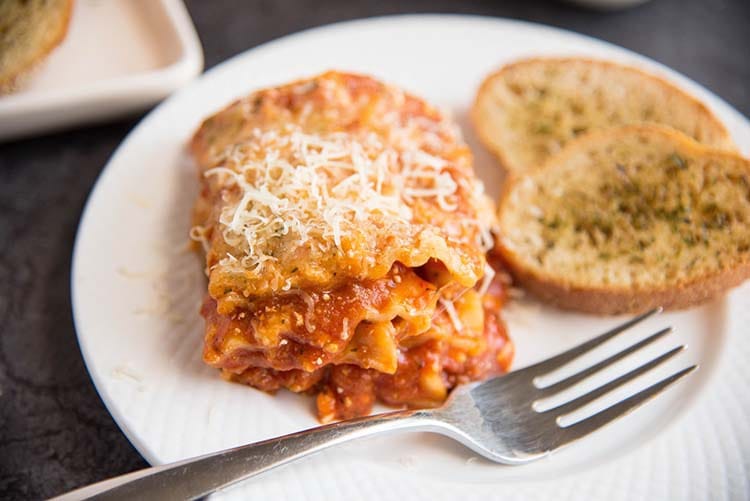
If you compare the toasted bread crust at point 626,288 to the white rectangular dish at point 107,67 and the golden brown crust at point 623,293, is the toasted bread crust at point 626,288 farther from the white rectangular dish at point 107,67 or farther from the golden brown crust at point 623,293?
the white rectangular dish at point 107,67

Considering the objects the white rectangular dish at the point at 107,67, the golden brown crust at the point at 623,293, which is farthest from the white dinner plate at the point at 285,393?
the white rectangular dish at the point at 107,67

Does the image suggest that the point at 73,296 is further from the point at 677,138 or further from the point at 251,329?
the point at 677,138

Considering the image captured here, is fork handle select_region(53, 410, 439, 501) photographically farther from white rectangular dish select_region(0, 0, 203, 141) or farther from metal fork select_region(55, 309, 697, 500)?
white rectangular dish select_region(0, 0, 203, 141)

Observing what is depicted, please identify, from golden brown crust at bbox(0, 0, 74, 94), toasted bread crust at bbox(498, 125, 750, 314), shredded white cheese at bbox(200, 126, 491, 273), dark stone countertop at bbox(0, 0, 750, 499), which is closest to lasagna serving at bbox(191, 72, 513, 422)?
shredded white cheese at bbox(200, 126, 491, 273)

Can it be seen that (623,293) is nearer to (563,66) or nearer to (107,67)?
(563,66)

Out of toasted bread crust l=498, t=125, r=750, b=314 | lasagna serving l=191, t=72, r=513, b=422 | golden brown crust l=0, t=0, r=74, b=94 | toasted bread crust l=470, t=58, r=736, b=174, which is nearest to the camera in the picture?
lasagna serving l=191, t=72, r=513, b=422
